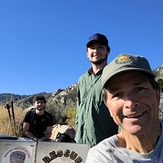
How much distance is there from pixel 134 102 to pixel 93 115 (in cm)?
239

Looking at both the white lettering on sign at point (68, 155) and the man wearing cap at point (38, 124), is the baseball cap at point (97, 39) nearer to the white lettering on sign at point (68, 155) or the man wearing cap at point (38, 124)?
the white lettering on sign at point (68, 155)

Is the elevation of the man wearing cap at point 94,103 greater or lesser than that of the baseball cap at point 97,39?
lesser

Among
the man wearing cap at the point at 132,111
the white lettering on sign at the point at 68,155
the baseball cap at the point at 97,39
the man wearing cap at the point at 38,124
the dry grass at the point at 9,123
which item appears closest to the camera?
the man wearing cap at the point at 132,111

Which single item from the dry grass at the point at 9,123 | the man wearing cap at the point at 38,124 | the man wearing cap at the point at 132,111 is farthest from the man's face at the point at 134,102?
the dry grass at the point at 9,123

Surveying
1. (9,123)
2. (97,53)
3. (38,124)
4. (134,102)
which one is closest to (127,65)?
(134,102)

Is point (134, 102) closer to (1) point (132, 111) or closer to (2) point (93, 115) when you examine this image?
(1) point (132, 111)

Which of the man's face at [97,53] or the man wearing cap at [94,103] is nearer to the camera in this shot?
the man wearing cap at [94,103]

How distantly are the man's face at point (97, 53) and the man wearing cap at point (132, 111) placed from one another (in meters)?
2.48

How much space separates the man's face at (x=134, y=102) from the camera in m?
1.82

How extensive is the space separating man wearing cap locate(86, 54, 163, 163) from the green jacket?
7.35 feet

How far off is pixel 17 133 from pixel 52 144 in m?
7.67

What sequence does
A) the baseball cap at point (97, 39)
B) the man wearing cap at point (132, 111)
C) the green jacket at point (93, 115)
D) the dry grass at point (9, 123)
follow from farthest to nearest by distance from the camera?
the dry grass at point (9, 123)
the baseball cap at point (97, 39)
the green jacket at point (93, 115)
the man wearing cap at point (132, 111)

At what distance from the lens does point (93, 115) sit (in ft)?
13.8

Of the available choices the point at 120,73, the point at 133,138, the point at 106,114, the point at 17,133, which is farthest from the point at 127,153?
the point at 17,133
